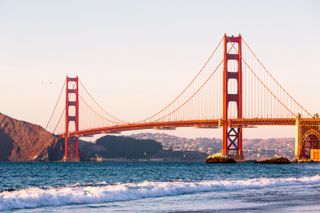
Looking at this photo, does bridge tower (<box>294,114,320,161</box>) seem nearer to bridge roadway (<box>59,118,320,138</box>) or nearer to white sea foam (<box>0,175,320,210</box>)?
bridge roadway (<box>59,118,320,138</box>)

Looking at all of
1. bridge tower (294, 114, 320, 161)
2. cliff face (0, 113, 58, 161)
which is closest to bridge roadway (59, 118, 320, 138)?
bridge tower (294, 114, 320, 161)

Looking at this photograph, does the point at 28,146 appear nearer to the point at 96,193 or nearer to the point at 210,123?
the point at 210,123

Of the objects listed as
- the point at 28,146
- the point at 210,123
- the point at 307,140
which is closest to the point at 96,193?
the point at 210,123

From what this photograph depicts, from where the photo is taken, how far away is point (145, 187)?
115ft

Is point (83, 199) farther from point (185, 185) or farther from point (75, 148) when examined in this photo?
point (75, 148)

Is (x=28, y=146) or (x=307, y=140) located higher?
(x=28, y=146)

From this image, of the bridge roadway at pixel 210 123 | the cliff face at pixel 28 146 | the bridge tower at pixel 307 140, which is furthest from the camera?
the cliff face at pixel 28 146

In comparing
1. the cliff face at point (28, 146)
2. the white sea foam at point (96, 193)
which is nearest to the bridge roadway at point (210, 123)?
the white sea foam at point (96, 193)

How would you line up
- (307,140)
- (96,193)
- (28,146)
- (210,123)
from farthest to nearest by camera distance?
(28,146)
(307,140)
(210,123)
(96,193)

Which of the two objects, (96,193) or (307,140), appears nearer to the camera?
(96,193)

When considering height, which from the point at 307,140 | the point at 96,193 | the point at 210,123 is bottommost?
the point at 96,193

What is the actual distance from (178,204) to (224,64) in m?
87.5

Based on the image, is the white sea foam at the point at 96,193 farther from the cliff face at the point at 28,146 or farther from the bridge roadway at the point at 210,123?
the cliff face at the point at 28,146

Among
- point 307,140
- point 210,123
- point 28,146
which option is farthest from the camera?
point 28,146
